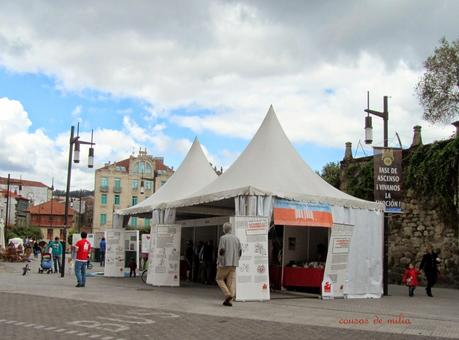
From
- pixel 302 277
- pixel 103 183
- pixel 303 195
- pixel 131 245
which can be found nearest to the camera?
pixel 303 195

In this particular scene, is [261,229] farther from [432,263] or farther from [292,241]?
[432,263]

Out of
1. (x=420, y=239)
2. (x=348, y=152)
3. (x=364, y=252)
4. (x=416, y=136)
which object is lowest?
(x=364, y=252)

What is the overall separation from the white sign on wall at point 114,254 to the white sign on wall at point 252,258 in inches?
399

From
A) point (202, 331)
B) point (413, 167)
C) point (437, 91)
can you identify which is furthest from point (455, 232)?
point (202, 331)

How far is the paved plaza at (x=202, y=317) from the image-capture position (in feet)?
28.7

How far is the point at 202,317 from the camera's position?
10398 millimetres

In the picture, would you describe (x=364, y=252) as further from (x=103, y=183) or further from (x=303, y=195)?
(x=103, y=183)

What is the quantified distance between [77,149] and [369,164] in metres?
13.8

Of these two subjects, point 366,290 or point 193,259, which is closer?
point 366,290

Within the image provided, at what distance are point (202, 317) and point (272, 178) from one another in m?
5.98

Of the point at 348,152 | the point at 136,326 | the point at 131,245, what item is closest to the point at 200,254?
the point at 131,245

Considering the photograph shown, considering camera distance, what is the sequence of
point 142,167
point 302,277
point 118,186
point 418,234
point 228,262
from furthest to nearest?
1. point 142,167
2. point 118,186
3. point 418,234
4. point 302,277
5. point 228,262

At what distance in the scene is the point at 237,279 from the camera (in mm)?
13617

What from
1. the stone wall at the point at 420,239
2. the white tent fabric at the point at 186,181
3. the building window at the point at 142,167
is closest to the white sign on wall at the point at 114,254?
the white tent fabric at the point at 186,181
